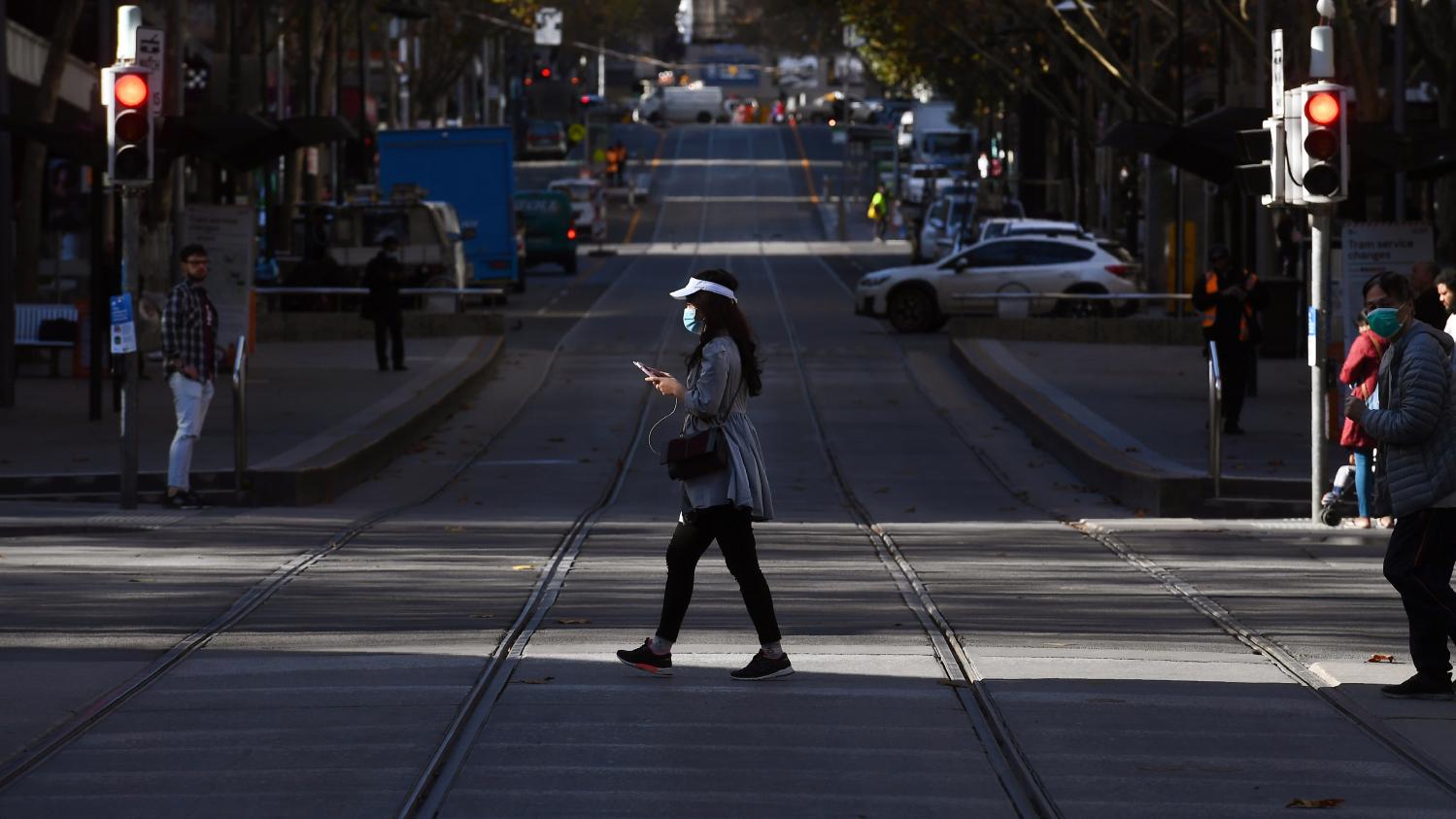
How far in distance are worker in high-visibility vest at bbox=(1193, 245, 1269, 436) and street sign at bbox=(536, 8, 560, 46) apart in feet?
216

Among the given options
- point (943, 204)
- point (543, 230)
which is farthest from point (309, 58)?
point (943, 204)

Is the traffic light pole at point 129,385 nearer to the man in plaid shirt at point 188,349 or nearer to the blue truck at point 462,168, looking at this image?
the man in plaid shirt at point 188,349

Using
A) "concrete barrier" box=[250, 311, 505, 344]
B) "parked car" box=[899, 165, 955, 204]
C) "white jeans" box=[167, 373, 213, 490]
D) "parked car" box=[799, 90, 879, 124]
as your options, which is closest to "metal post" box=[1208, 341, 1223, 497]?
"white jeans" box=[167, 373, 213, 490]

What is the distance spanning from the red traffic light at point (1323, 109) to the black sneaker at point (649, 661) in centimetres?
810

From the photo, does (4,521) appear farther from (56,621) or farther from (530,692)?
(530,692)

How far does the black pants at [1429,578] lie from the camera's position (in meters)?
9.42

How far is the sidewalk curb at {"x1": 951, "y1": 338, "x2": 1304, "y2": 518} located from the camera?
17.6m

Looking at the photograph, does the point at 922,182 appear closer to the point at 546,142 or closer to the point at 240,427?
the point at 546,142

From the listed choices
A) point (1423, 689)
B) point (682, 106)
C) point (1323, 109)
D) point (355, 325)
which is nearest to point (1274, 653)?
point (1423, 689)

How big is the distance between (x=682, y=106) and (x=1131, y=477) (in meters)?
141

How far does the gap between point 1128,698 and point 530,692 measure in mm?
2347

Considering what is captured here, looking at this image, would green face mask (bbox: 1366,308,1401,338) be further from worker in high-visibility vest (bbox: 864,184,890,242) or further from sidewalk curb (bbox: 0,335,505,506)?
worker in high-visibility vest (bbox: 864,184,890,242)

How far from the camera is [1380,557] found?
14.8 m

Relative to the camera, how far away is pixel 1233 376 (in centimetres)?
2208
